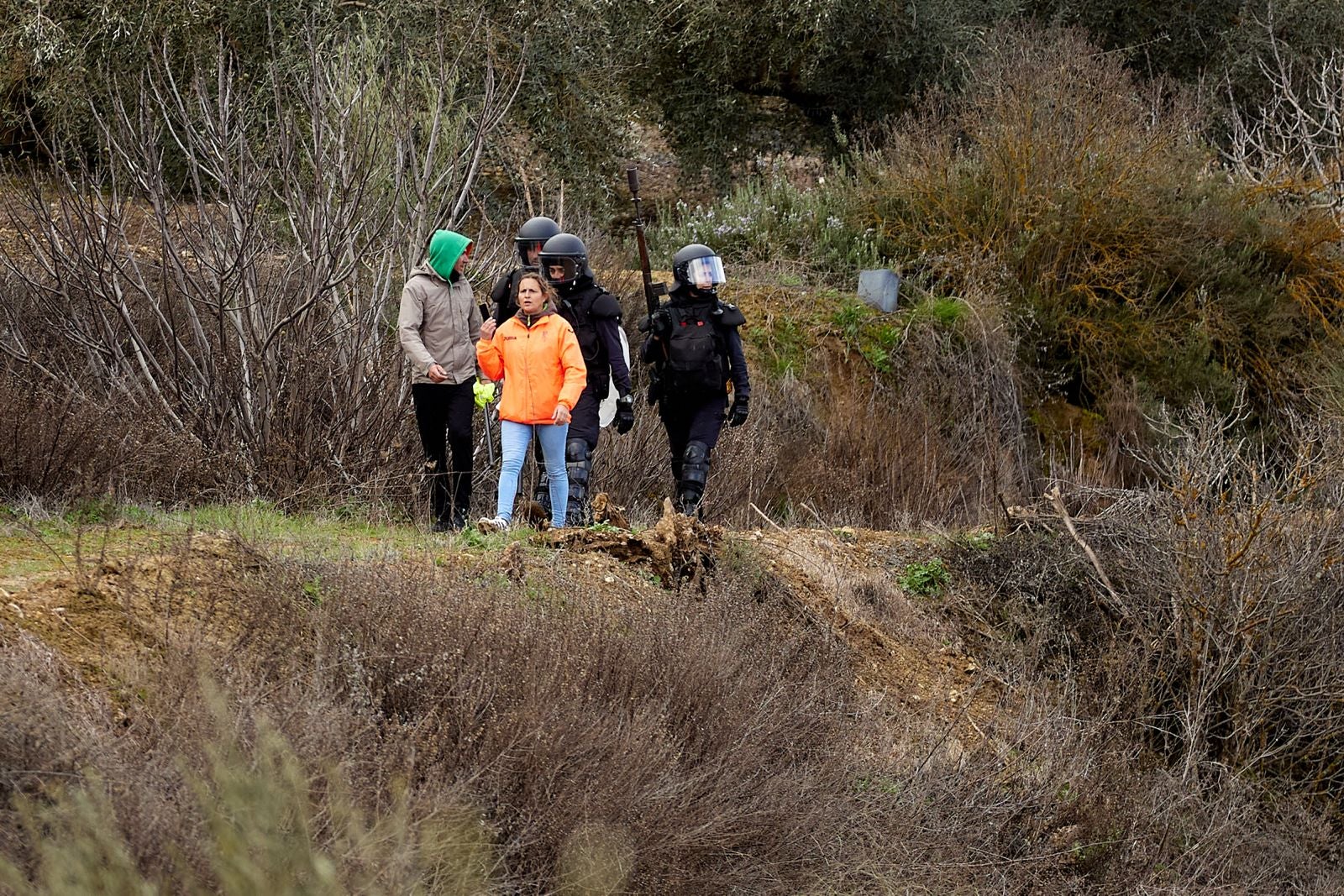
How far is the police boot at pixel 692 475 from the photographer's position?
9.25 m

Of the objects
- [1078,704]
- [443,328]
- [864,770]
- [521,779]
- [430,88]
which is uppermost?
[430,88]

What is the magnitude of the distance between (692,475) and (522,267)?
173 centimetres

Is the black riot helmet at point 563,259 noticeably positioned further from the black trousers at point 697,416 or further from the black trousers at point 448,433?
the black trousers at point 697,416

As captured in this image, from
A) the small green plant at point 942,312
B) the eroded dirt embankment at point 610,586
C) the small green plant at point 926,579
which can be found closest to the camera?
the eroded dirt embankment at point 610,586

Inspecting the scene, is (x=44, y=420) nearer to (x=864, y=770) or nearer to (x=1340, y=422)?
(x=864, y=770)

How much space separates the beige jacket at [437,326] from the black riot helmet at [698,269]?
4.45 feet

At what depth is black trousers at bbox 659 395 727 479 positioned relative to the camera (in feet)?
30.6

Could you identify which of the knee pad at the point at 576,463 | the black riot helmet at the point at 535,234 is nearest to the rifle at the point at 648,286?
the black riot helmet at the point at 535,234

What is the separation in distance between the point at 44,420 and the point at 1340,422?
8.14 metres

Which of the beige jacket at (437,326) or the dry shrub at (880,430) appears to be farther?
the dry shrub at (880,430)

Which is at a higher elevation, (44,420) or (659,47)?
(659,47)

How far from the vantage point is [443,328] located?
8.45m

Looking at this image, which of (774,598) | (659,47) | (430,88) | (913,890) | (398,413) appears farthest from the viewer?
(659,47)

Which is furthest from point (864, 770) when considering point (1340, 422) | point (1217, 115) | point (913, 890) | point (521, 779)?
point (1217, 115)
